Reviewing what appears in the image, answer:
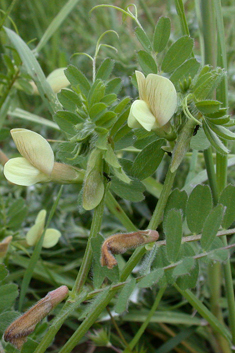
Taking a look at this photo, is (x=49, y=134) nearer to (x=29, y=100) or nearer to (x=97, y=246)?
(x=29, y=100)

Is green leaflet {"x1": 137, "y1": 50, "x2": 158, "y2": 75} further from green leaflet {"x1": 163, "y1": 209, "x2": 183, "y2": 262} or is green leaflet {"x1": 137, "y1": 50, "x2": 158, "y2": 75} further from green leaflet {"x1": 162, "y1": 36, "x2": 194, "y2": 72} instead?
green leaflet {"x1": 163, "y1": 209, "x2": 183, "y2": 262}

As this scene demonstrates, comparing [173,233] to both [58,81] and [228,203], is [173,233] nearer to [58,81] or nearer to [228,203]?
[228,203]

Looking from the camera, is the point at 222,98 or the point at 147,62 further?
the point at 222,98

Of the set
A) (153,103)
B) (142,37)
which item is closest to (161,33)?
(142,37)

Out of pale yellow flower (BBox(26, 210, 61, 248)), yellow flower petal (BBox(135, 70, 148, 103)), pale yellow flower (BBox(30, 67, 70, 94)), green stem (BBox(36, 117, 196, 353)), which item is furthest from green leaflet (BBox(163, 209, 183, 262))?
pale yellow flower (BBox(30, 67, 70, 94))

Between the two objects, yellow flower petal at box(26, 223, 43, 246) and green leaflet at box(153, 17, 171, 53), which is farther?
yellow flower petal at box(26, 223, 43, 246)

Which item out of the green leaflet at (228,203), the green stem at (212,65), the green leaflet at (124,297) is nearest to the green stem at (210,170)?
the green stem at (212,65)

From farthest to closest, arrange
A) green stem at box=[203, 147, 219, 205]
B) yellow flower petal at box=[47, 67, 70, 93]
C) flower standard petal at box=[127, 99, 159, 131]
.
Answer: yellow flower petal at box=[47, 67, 70, 93]
green stem at box=[203, 147, 219, 205]
flower standard petal at box=[127, 99, 159, 131]

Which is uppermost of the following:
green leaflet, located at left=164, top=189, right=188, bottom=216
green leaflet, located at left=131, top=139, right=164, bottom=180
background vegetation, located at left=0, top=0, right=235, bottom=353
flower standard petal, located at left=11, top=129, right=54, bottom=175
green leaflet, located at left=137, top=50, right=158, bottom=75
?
green leaflet, located at left=137, top=50, right=158, bottom=75
